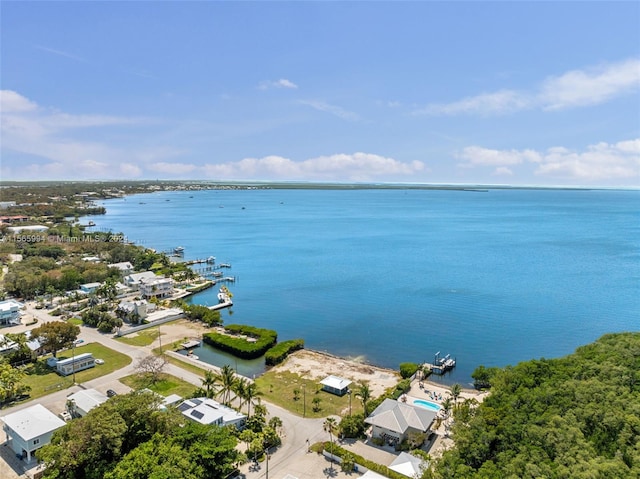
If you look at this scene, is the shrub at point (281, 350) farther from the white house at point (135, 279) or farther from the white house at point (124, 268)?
the white house at point (124, 268)

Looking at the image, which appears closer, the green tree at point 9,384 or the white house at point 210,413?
the white house at point 210,413

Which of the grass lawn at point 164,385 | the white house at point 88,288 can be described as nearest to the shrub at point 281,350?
the grass lawn at point 164,385

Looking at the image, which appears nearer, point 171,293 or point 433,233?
point 171,293

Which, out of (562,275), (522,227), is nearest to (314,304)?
(562,275)

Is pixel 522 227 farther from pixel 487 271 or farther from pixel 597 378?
pixel 597 378

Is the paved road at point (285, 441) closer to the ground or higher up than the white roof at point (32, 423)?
closer to the ground

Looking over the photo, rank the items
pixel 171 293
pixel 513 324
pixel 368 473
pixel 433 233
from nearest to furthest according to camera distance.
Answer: pixel 368 473, pixel 513 324, pixel 171 293, pixel 433 233
